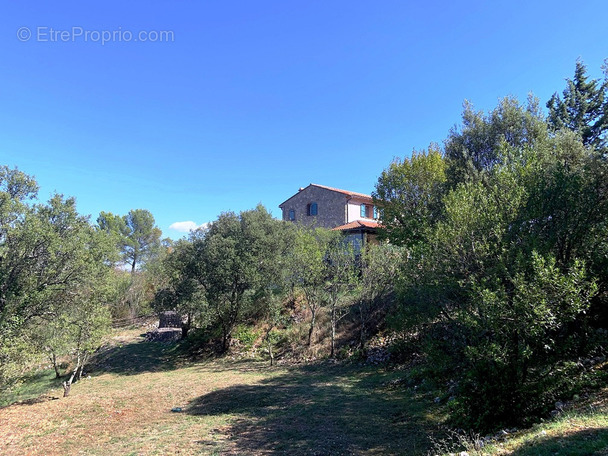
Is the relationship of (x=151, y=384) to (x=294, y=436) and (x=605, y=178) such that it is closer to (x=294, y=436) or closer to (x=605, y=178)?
(x=294, y=436)

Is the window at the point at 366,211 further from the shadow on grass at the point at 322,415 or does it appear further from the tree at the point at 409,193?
the shadow on grass at the point at 322,415

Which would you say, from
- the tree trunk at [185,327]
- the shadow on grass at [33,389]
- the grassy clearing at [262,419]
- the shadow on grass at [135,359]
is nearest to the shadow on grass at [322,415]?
the grassy clearing at [262,419]

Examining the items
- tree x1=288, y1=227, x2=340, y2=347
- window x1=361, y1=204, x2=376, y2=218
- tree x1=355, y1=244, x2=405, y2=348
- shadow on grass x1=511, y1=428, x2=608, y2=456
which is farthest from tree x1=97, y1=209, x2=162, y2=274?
shadow on grass x1=511, y1=428, x2=608, y2=456

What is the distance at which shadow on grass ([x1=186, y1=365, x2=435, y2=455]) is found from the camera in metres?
7.85

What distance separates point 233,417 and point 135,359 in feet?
56.5

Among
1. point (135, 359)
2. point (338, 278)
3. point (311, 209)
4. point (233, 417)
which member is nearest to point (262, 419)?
point (233, 417)

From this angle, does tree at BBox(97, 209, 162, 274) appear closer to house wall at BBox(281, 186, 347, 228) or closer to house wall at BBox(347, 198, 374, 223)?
house wall at BBox(281, 186, 347, 228)

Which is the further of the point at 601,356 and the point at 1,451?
the point at 1,451

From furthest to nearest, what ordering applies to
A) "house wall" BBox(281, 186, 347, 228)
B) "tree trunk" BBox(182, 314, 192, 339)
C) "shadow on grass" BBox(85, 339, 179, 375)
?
"house wall" BBox(281, 186, 347, 228) < "tree trunk" BBox(182, 314, 192, 339) < "shadow on grass" BBox(85, 339, 179, 375)

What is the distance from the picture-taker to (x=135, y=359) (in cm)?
2439

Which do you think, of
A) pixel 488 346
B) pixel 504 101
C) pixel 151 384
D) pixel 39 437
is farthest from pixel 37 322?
pixel 504 101

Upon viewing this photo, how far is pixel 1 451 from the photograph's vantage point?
9375mm

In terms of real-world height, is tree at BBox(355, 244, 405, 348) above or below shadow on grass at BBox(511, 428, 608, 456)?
above

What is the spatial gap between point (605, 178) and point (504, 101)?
28.2 ft
